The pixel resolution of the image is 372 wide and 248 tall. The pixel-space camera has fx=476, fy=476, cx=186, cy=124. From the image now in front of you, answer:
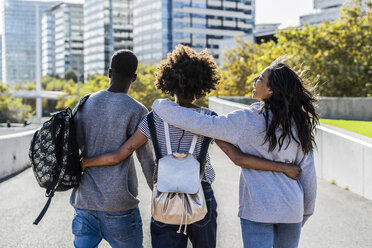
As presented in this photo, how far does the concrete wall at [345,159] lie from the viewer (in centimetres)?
761

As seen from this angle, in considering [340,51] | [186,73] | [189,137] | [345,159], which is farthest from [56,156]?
[340,51]

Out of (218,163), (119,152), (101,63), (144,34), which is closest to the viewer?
(119,152)

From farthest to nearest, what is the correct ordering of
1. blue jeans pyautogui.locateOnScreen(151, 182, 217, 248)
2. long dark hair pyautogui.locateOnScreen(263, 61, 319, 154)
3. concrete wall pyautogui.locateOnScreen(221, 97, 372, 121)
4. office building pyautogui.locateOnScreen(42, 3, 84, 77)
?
office building pyautogui.locateOnScreen(42, 3, 84, 77), concrete wall pyautogui.locateOnScreen(221, 97, 372, 121), blue jeans pyautogui.locateOnScreen(151, 182, 217, 248), long dark hair pyautogui.locateOnScreen(263, 61, 319, 154)

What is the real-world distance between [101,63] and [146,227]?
14167 cm

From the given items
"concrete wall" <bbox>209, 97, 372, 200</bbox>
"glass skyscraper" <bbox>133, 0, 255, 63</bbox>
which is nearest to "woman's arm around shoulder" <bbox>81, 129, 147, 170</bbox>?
"concrete wall" <bbox>209, 97, 372, 200</bbox>

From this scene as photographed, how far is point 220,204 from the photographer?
23.8ft

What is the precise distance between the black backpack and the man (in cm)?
11

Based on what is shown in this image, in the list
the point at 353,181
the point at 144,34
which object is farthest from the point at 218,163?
the point at 144,34

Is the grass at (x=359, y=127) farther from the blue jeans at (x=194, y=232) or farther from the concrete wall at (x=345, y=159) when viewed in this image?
the blue jeans at (x=194, y=232)

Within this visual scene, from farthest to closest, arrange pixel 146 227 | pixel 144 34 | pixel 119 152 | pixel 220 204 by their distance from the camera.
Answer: pixel 144 34
pixel 220 204
pixel 146 227
pixel 119 152

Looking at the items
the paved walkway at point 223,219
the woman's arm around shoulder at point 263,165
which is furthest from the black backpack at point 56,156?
the paved walkway at point 223,219

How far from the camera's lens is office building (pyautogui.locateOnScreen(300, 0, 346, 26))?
10450 centimetres

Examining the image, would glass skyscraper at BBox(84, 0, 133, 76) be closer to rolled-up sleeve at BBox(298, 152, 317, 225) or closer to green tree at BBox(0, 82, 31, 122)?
green tree at BBox(0, 82, 31, 122)

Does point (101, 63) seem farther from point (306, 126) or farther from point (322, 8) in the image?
point (306, 126)
